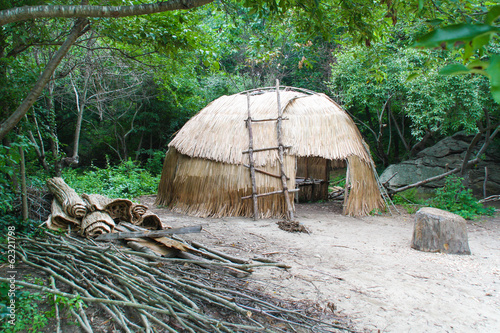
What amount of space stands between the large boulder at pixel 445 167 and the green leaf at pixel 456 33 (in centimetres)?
998

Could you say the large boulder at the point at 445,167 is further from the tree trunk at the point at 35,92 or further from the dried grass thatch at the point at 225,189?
the tree trunk at the point at 35,92

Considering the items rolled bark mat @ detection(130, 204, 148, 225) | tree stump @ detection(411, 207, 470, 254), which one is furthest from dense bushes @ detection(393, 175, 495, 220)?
rolled bark mat @ detection(130, 204, 148, 225)

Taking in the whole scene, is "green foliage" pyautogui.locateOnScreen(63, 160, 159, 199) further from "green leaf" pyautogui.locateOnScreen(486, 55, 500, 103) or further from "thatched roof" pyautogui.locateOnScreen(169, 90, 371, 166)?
"green leaf" pyautogui.locateOnScreen(486, 55, 500, 103)

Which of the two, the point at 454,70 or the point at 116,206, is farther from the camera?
the point at 116,206

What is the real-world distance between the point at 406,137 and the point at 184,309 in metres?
12.6

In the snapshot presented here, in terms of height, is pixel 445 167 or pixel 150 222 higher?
pixel 445 167

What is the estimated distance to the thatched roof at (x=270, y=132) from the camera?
23.8ft

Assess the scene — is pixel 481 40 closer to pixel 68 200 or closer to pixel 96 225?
pixel 96 225

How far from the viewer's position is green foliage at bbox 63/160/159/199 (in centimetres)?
878

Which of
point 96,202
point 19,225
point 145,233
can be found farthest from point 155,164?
point 145,233

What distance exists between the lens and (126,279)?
8.98 ft

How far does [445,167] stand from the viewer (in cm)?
1005

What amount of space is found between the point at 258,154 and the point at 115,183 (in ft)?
16.5

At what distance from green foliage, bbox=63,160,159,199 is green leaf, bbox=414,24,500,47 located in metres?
8.71
